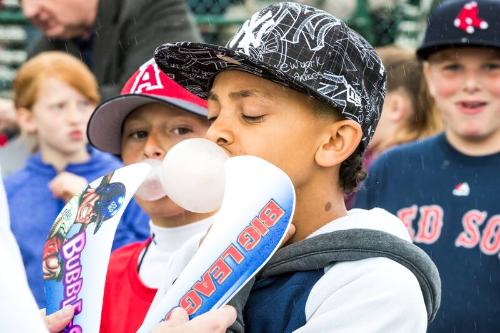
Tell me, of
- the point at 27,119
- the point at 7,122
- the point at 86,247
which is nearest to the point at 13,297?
the point at 86,247

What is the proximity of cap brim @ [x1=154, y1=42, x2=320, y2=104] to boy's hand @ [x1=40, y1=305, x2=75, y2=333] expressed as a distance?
697 mm

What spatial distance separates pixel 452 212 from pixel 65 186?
1.70 meters

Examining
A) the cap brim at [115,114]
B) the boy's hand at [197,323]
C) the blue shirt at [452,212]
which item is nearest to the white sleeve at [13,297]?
the boy's hand at [197,323]

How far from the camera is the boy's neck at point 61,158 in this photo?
16.1 feet

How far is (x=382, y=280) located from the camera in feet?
7.58

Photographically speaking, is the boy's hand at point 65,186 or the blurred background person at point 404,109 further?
the blurred background person at point 404,109

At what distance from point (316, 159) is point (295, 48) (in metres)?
0.28

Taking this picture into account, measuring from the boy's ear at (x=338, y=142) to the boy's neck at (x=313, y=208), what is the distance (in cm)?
6

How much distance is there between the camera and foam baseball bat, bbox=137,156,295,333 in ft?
7.25

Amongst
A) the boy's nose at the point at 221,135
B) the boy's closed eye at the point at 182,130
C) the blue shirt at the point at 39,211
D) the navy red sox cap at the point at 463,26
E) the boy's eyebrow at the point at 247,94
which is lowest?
the blue shirt at the point at 39,211

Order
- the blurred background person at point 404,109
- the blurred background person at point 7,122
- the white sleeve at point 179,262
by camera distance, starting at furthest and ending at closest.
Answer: the blurred background person at point 7,122, the blurred background person at point 404,109, the white sleeve at point 179,262

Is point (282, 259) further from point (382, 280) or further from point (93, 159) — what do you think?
point (93, 159)

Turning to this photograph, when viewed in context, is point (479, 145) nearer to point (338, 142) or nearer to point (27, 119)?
point (338, 142)

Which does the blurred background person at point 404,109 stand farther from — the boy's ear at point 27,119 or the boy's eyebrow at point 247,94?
the boy's eyebrow at point 247,94
